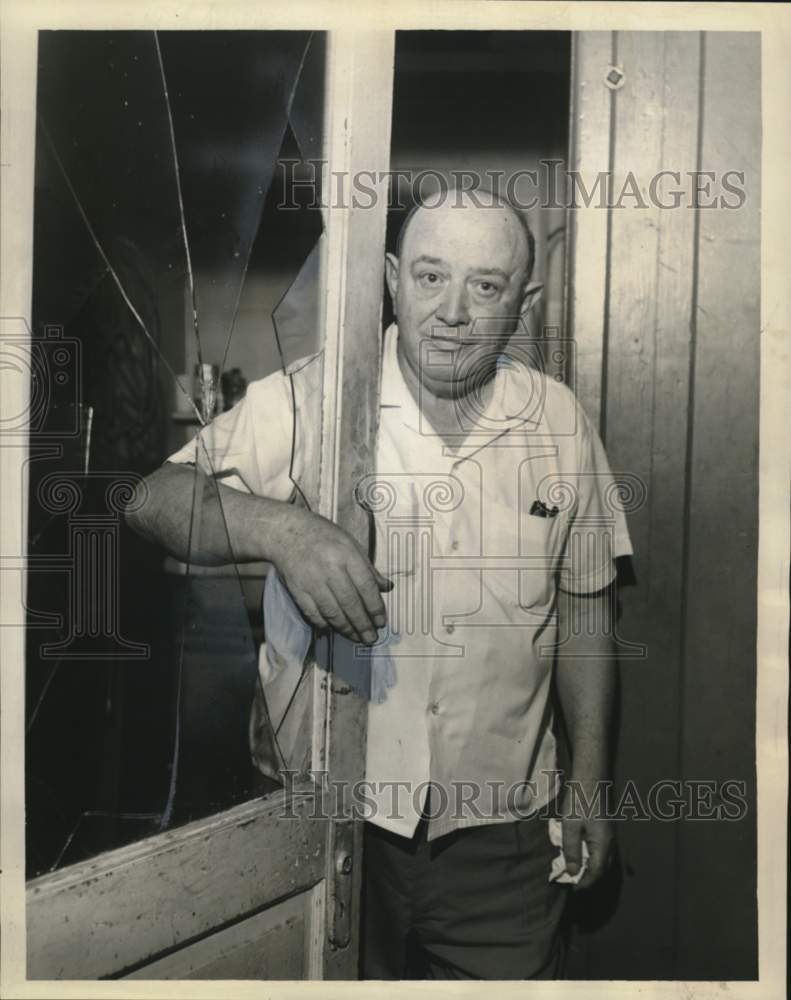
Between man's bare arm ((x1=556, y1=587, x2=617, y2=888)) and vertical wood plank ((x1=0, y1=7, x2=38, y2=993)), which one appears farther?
man's bare arm ((x1=556, y1=587, x2=617, y2=888))

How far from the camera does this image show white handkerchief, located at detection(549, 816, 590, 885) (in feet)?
3.36

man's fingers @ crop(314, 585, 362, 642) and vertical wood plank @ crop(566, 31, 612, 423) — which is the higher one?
vertical wood plank @ crop(566, 31, 612, 423)

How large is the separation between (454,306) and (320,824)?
61 centimetres

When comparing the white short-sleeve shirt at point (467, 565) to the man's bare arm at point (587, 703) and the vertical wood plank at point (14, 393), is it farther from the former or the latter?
the vertical wood plank at point (14, 393)

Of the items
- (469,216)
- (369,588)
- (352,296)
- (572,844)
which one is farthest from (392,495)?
(572,844)

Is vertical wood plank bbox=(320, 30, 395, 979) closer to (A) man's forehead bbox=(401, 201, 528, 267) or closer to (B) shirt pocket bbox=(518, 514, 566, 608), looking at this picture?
(A) man's forehead bbox=(401, 201, 528, 267)

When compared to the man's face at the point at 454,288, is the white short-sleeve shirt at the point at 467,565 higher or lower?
lower

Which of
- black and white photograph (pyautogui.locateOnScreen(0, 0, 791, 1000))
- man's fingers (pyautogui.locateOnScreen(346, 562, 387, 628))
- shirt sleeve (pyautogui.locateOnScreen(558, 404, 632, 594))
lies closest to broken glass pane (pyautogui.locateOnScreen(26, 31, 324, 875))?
black and white photograph (pyautogui.locateOnScreen(0, 0, 791, 1000))

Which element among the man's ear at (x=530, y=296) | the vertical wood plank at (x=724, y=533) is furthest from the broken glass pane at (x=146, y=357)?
the vertical wood plank at (x=724, y=533)

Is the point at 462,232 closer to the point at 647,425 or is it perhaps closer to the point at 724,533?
the point at 647,425

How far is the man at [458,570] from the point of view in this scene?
3.10 ft

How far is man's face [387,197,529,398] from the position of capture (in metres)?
0.97

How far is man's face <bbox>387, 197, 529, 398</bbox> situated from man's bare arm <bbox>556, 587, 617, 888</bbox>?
306 mm

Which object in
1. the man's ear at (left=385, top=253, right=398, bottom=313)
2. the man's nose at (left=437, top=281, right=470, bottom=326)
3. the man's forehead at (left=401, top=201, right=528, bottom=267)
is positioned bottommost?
the man's nose at (left=437, top=281, right=470, bottom=326)
